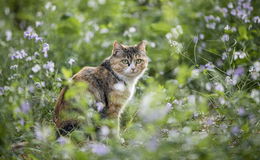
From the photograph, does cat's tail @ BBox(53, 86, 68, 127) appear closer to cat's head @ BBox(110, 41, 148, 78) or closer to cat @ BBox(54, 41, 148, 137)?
cat @ BBox(54, 41, 148, 137)

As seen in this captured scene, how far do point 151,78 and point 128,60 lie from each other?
0.31 m

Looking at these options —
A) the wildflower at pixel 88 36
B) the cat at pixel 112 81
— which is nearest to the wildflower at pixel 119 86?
the cat at pixel 112 81

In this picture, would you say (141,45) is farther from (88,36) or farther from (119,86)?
(88,36)

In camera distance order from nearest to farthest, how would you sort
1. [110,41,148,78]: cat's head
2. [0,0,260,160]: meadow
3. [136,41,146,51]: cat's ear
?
[0,0,260,160]: meadow, [110,41,148,78]: cat's head, [136,41,146,51]: cat's ear

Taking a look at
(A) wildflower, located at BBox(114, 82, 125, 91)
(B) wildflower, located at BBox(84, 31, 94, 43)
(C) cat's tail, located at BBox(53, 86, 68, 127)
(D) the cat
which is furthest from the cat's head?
(B) wildflower, located at BBox(84, 31, 94, 43)

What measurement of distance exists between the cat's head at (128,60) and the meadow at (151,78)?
0.20 m

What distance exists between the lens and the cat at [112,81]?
3.46 m

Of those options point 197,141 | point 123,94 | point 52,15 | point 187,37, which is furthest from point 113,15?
point 197,141

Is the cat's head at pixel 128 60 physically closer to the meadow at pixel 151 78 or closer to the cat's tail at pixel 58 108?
the meadow at pixel 151 78

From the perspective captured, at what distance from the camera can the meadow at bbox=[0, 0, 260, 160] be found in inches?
97.4

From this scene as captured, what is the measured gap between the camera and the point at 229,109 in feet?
9.22

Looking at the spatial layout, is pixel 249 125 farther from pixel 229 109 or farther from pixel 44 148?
pixel 44 148

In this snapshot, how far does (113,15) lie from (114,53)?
2698 millimetres

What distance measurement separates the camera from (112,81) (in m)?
3.90
